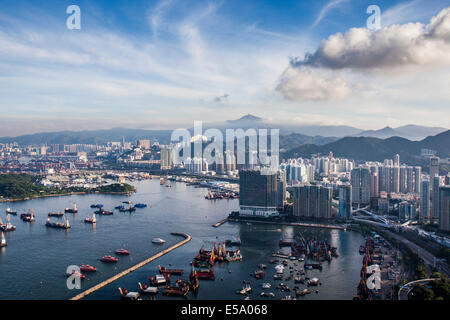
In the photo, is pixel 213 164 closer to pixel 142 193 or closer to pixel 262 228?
pixel 142 193

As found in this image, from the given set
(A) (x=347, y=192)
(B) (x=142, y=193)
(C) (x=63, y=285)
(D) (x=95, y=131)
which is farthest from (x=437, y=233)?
(D) (x=95, y=131)

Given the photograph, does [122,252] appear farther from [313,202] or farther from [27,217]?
[313,202]

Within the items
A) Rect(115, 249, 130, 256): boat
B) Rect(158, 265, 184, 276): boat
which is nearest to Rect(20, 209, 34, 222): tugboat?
Rect(115, 249, 130, 256): boat

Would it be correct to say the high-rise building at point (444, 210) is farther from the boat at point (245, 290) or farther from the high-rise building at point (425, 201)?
the boat at point (245, 290)

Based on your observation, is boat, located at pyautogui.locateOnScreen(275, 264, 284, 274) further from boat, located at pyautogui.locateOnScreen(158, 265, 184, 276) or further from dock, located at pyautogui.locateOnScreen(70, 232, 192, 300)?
dock, located at pyautogui.locateOnScreen(70, 232, 192, 300)

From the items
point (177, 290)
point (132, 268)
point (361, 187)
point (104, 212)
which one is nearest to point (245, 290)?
point (177, 290)

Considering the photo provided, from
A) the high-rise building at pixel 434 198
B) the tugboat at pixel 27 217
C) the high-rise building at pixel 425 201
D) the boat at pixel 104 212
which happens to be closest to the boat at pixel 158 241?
the boat at pixel 104 212
